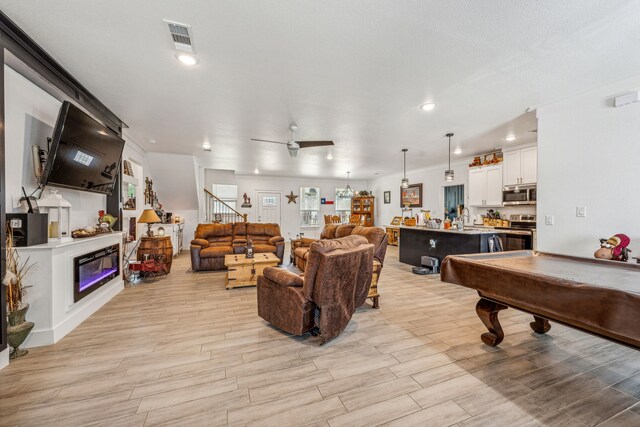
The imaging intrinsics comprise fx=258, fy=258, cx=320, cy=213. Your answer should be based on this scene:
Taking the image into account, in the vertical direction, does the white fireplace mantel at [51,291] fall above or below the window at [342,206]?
below

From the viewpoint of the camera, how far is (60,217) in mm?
2617

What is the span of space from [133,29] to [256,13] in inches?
40.2

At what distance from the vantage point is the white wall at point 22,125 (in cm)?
236

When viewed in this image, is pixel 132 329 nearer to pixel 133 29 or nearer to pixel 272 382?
pixel 272 382

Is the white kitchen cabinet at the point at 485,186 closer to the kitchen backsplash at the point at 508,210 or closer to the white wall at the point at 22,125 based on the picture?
the kitchen backsplash at the point at 508,210

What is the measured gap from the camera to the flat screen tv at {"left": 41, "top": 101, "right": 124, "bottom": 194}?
8.32ft

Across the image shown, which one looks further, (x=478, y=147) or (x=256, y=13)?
(x=478, y=147)

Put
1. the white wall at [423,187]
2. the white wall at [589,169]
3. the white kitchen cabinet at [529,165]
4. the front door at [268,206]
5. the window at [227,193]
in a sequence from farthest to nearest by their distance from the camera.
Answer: the front door at [268,206] < the window at [227,193] < the white wall at [423,187] < the white kitchen cabinet at [529,165] < the white wall at [589,169]

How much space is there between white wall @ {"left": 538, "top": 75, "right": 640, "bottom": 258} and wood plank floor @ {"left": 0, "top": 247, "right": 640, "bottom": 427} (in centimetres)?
122

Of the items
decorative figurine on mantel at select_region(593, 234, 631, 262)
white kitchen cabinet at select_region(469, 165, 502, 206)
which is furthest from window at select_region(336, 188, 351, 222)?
decorative figurine on mantel at select_region(593, 234, 631, 262)

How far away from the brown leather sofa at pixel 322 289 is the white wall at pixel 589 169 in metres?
2.63

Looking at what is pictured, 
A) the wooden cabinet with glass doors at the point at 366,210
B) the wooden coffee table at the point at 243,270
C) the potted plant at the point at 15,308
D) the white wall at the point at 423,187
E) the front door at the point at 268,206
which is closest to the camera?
the potted plant at the point at 15,308

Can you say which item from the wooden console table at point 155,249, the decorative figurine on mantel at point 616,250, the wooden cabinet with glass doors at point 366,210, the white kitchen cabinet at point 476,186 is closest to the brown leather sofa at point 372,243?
the decorative figurine on mantel at point 616,250

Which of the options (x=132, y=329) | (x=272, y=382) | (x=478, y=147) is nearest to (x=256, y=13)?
(x=272, y=382)
